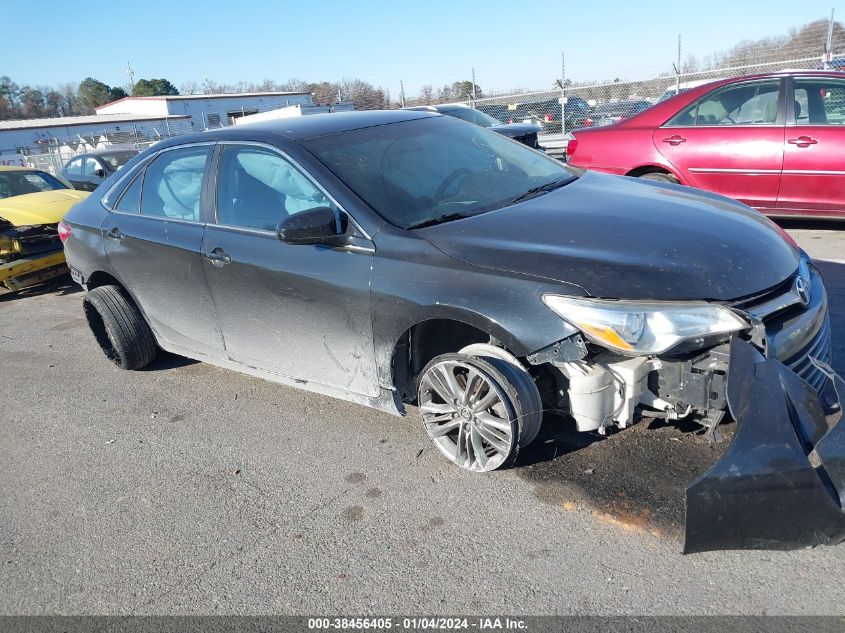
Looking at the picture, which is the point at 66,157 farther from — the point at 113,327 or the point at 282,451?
the point at 282,451

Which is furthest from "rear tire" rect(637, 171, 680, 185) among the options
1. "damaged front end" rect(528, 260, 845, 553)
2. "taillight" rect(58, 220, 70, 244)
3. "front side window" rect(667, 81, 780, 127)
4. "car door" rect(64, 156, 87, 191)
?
"car door" rect(64, 156, 87, 191)

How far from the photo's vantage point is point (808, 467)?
87.4 inches

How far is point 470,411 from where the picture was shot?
315 centimetres

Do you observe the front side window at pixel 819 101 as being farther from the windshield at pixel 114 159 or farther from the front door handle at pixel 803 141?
the windshield at pixel 114 159

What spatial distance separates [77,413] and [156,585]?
2193 mm

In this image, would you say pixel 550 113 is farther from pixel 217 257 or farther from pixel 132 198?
pixel 217 257

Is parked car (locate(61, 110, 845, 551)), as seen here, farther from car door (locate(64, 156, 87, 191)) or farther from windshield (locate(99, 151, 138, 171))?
car door (locate(64, 156, 87, 191))

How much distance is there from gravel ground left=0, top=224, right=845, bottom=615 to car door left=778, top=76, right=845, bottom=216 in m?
2.52

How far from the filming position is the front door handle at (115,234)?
4.63m

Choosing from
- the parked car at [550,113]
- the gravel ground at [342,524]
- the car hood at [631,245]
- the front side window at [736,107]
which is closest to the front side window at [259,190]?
the car hood at [631,245]

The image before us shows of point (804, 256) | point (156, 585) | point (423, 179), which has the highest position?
point (423, 179)

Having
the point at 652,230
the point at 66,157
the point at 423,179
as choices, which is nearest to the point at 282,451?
the point at 423,179

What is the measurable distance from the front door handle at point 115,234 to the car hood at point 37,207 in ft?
11.3

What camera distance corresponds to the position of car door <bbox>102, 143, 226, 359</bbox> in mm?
4129
